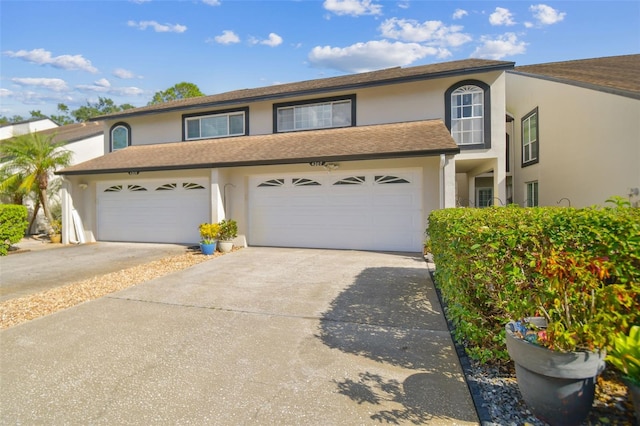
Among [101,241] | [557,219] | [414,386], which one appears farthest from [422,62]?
[101,241]

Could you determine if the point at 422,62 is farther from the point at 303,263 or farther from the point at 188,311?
the point at 188,311

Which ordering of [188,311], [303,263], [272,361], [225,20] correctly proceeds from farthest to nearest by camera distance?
[225,20], [303,263], [188,311], [272,361]

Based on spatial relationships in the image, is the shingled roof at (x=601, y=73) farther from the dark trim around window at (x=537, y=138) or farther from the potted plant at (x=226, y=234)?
the potted plant at (x=226, y=234)

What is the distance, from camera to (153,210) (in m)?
12.7

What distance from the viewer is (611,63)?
13680mm

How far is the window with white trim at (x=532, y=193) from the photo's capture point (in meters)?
13.4

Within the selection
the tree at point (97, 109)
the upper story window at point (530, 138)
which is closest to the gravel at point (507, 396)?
the upper story window at point (530, 138)

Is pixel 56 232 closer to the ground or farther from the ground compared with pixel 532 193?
closer to the ground

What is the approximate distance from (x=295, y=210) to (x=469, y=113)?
662 centimetres

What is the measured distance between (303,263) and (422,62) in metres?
9.97

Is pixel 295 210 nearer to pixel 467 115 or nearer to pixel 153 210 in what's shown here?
pixel 153 210

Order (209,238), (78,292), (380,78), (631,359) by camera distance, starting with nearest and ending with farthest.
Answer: (631,359), (78,292), (209,238), (380,78)

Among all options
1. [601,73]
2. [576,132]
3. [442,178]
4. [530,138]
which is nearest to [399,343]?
[442,178]

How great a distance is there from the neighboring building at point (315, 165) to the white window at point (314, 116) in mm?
40
